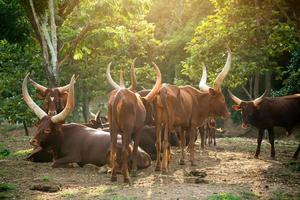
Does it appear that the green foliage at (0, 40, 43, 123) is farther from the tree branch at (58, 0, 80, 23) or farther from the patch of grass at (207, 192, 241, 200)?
the patch of grass at (207, 192, 241, 200)

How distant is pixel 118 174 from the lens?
28.0 feet

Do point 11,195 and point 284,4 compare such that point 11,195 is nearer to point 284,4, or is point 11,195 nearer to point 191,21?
point 284,4

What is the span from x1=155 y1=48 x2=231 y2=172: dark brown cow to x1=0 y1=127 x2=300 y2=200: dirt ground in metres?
0.63

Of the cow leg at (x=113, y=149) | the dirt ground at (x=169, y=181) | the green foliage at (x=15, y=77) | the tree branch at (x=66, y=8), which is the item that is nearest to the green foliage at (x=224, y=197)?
the dirt ground at (x=169, y=181)

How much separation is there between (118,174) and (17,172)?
2056 millimetres

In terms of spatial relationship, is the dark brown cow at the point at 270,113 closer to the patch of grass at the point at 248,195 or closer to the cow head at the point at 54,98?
the cow head at the point at 54,98

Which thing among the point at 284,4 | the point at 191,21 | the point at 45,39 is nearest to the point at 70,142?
the point at 45,39

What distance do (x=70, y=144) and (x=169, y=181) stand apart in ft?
8.56

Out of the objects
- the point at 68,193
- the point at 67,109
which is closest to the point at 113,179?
the point at 68,193

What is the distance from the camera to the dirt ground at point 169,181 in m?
6.75

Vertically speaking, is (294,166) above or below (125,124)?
below

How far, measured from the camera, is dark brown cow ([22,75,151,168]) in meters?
9.03

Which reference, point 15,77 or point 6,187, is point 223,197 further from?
point 15,77

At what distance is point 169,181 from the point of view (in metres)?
7.97
